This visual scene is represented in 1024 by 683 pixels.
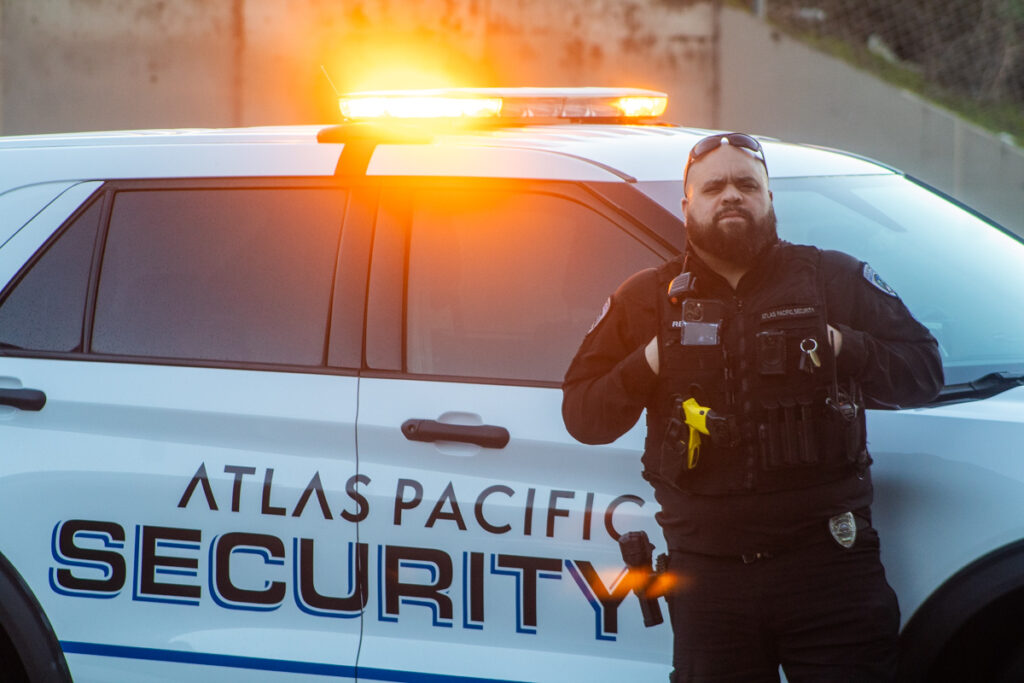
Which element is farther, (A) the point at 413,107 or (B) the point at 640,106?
(B) the point at 640,106

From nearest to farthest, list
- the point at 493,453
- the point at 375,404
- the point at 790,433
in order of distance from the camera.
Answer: the point at 790,433 < the point at 493,453 < the point at 375,404

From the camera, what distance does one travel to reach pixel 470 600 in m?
3.02

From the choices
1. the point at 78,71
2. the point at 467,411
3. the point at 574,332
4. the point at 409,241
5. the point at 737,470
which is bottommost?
the point at 737,470

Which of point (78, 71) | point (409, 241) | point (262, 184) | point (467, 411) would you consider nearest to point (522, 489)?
point (467, 411)

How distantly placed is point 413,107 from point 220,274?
0.68 m

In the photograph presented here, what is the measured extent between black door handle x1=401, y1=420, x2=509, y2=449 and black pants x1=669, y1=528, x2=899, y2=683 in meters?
0.55

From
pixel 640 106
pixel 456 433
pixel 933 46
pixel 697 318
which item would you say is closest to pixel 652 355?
pixel 697 318

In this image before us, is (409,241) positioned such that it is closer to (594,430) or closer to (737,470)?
(594,430)

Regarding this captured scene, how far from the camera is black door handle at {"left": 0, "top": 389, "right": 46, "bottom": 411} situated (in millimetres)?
3361

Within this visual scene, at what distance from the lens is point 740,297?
2660 millimetres

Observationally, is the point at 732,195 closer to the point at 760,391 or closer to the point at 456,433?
the point at 760,391

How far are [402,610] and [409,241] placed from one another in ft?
2.74

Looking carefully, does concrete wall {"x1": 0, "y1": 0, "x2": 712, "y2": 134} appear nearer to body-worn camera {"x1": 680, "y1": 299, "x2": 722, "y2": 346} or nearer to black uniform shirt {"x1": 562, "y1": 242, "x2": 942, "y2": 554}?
black uniform shirt {"x1": 562, "y1": 242, "x2": 942, "y2": 554}

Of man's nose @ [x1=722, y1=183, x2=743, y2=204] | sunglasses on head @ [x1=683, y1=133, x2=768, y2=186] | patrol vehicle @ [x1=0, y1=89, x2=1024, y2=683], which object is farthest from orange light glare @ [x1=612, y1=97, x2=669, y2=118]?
man's nose @ [x1=722, y1=183, x2=743, y2=204]
